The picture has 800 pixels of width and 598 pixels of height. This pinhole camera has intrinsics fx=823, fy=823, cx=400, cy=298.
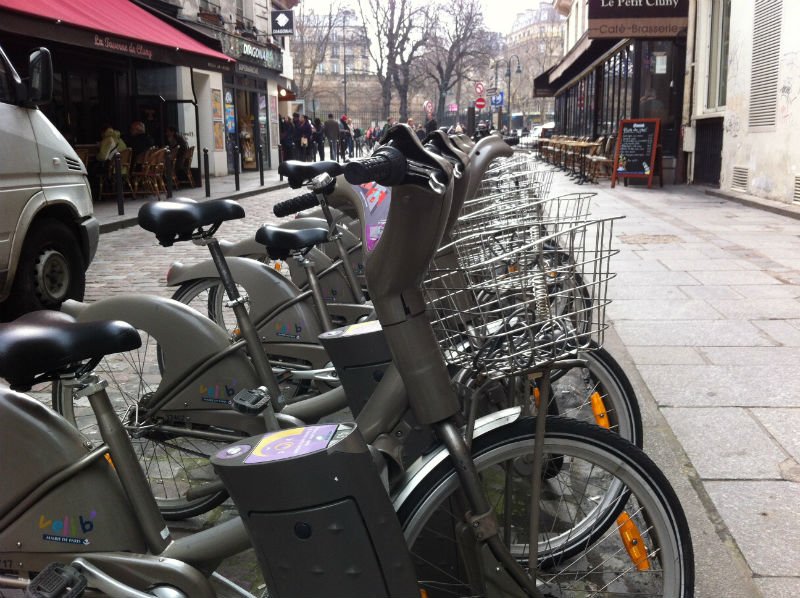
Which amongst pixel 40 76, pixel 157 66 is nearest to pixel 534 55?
pixel 157 66

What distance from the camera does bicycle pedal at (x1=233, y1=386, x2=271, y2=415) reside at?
8.82 feet

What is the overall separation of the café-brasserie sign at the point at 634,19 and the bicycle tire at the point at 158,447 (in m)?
14.8

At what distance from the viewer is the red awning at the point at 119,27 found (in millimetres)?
10867

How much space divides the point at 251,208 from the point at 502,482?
44.8 feet

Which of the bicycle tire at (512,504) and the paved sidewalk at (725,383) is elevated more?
the bicycle tire at (512,504)

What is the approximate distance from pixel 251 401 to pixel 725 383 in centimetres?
291

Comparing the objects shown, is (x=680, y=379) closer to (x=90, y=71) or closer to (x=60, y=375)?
(x=60, y=375)

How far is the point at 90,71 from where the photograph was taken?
17.7 m

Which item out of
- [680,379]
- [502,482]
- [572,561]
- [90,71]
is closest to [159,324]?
[502,482]

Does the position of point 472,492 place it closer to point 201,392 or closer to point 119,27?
point 201,392

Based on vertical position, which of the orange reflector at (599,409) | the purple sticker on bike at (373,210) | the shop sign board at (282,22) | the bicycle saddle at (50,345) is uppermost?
the shop sign board at (282,22)

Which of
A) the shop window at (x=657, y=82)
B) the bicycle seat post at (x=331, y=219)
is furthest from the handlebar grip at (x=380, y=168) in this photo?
the shop window at (x=657, y=82)

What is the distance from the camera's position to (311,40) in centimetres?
5944

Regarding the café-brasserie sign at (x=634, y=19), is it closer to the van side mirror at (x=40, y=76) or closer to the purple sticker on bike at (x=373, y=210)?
the van side mirror at (x=40, y=76)
